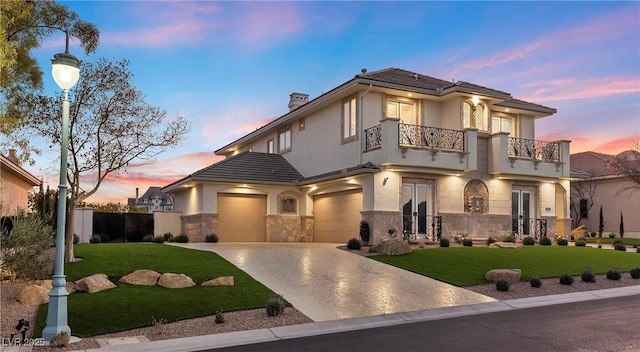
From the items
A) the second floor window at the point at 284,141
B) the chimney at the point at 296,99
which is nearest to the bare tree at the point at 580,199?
A: the chimney at the point at 296,99

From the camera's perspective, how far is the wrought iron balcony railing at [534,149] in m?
26.2

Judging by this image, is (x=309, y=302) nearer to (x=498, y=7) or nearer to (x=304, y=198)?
(x=498, y=7)

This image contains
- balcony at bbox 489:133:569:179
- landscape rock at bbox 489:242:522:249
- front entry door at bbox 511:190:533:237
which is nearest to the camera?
landscape rock at bbox 489:242:522:249

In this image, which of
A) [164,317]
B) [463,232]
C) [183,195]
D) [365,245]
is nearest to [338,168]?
[365,245]

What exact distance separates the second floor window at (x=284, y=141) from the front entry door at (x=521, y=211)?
513 inches

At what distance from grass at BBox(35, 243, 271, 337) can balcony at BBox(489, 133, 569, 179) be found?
48.4 feet

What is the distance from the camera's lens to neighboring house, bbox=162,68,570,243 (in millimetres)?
22703

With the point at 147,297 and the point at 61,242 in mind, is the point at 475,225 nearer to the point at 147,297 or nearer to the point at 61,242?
the point at 147,297

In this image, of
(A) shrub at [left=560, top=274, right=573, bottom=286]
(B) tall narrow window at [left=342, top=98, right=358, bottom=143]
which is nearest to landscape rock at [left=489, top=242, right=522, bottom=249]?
(A) shrub at [left=560, top=274, right=573, bottom=286]

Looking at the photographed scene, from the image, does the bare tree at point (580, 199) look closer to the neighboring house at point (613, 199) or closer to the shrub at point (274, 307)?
the neighboring house at point (613, 199)

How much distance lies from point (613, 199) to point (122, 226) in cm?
3284

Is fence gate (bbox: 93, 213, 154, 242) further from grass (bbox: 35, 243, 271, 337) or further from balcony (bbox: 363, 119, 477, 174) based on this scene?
balcony (bbox: 363, 119, 477, 174)

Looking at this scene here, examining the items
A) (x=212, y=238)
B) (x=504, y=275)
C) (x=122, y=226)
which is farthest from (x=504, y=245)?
(x=122, y=226)

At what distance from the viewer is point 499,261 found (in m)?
17.8
